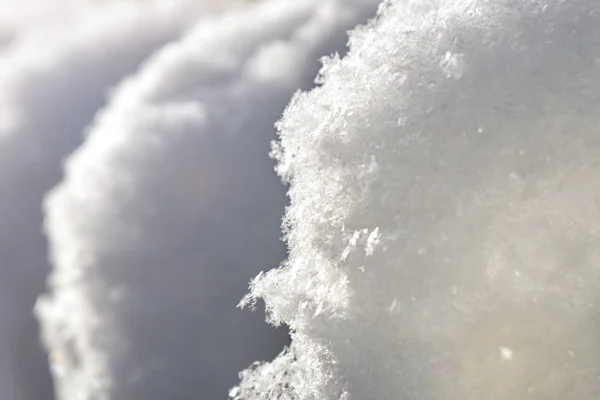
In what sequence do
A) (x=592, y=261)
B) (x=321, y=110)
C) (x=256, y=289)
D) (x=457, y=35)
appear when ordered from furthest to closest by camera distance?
1. (x=256, y=289)
2. (x=321, y=110)
3. (x=457, y=35)
4. (x=592, y=261)

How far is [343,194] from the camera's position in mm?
3066

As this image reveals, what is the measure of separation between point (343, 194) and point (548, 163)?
96cm

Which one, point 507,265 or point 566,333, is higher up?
point 507,265

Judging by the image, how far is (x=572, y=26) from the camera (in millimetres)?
2895

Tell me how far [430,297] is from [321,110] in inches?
43.8

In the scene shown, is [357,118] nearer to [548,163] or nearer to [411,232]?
[411,232]

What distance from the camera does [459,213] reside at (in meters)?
2.82

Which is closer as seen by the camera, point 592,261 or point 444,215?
point 592,261

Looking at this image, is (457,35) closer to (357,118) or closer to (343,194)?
(357,118)

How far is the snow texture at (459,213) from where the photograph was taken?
105 inches

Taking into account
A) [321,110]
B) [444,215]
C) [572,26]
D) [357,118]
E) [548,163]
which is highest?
[321,110]

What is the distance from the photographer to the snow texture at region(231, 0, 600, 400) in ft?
8.74

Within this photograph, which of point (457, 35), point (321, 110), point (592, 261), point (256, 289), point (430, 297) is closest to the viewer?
point (592, 261)

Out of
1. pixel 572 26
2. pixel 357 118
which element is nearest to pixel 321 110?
pixel 357 118
